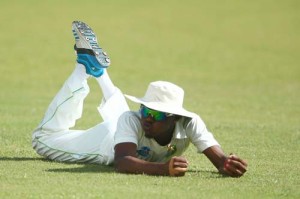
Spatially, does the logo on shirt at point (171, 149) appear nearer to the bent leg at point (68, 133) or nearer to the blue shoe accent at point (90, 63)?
the bent leg at point (68, 133)

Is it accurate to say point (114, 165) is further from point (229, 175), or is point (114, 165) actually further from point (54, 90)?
point (54, 90)

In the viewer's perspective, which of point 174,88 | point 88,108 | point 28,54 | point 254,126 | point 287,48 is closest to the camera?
point 174,88

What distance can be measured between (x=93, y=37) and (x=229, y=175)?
2.56 m

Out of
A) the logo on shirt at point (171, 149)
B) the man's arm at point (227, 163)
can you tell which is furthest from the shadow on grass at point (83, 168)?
the man's arm at point (227, 163)

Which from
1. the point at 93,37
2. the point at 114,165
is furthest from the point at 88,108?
the point at 114,165

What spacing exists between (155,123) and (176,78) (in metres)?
16.9

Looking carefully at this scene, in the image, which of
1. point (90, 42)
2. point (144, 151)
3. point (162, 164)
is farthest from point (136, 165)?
point (90, 42)

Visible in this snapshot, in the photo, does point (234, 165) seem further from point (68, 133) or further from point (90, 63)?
point (90, 63)

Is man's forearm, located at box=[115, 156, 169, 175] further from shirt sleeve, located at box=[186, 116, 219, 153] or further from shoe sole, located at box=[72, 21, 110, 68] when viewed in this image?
shoe sole, located at box=[72, 21, 110, 68]

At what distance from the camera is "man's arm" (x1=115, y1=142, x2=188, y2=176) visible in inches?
339

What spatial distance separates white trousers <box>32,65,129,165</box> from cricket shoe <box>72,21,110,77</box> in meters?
0.27

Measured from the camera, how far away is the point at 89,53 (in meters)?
10.3

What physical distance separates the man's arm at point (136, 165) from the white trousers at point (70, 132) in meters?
0.87

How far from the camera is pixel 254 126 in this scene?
1475cm
